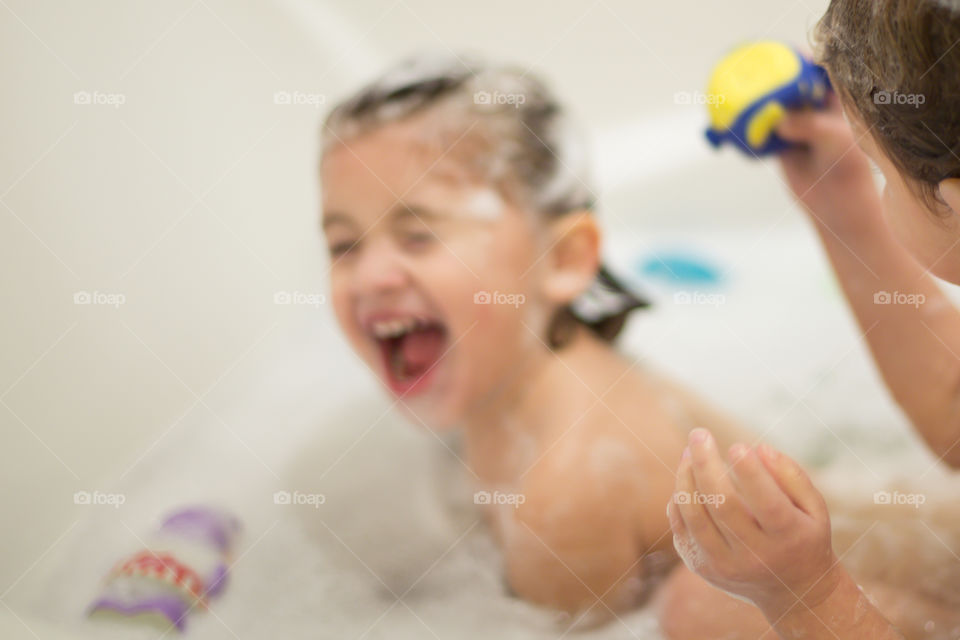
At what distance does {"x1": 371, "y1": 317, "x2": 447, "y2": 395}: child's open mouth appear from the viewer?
1035 mm

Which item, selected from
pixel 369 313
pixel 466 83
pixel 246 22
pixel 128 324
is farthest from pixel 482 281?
pixel 246 22

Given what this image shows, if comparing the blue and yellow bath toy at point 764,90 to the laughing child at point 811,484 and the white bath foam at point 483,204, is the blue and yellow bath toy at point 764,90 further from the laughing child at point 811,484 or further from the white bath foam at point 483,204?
the white bath foam at point 483,204

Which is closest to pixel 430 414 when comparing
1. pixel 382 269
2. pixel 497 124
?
pixel 382 269

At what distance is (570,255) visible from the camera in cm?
111

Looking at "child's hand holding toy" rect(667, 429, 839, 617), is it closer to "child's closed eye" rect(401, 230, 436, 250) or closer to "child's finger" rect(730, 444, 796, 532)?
"child's finger" rect(730, 444, 796, 532)

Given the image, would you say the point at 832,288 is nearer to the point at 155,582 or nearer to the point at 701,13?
the point at 701,13

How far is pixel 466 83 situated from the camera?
1058mm

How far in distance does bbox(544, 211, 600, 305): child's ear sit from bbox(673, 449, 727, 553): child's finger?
0.49m

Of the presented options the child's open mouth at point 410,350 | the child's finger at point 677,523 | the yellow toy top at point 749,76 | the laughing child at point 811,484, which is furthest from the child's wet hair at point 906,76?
the child's open mouth at point 410,350

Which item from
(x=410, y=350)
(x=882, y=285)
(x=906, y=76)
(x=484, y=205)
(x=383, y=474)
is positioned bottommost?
(x=383, y=474)

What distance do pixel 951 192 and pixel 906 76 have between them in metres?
0.09

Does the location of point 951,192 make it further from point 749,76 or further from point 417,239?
point 417,239

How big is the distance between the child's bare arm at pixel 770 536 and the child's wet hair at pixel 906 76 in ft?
0.78

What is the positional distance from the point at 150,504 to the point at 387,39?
93 cm
